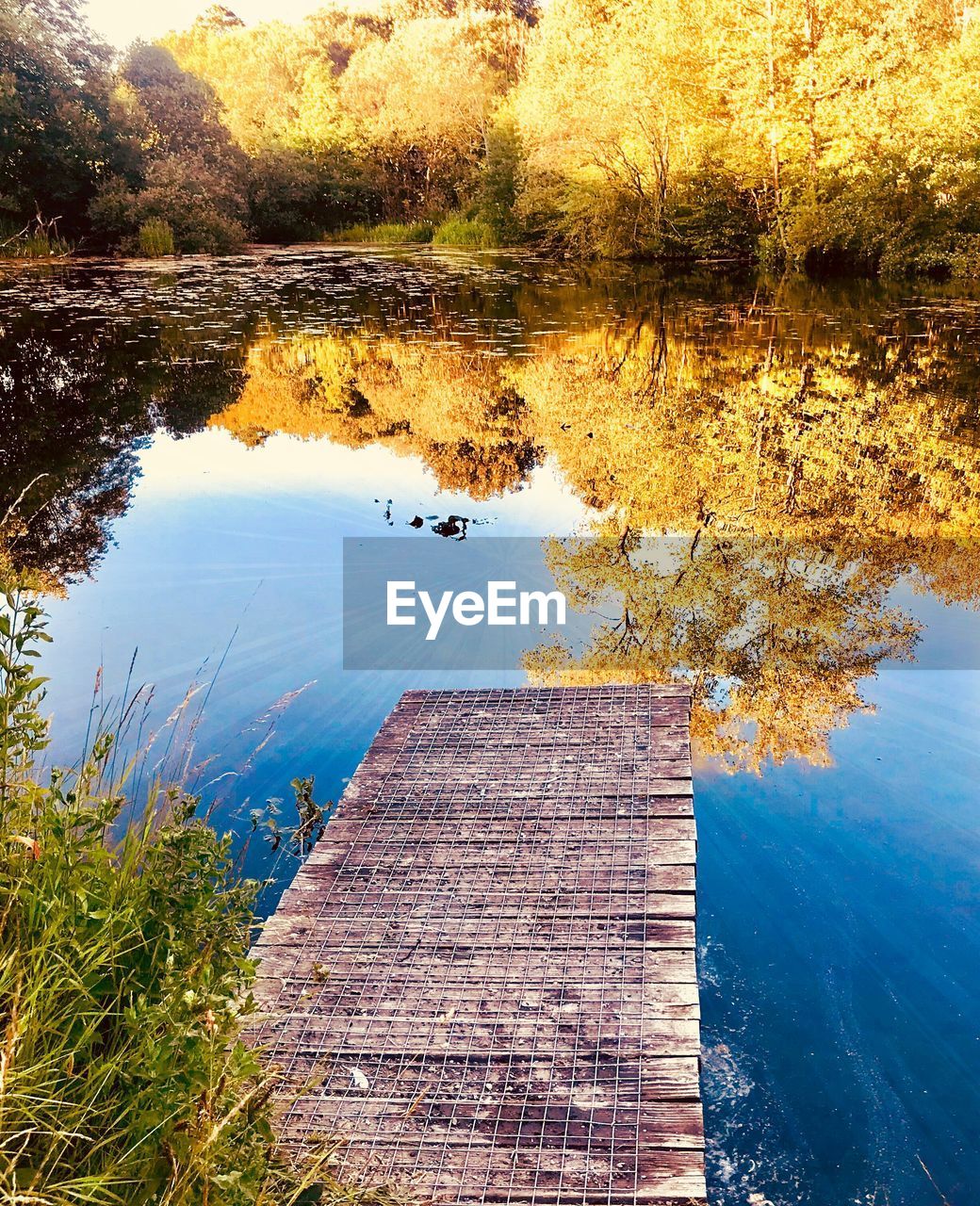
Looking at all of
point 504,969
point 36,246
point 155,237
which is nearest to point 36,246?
point 36,246

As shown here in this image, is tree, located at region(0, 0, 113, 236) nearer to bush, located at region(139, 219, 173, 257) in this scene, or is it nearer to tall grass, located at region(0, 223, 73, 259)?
tall grass, located at region(0, 223, 73, 259)

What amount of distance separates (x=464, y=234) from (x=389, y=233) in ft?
12.5

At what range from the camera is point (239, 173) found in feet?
108

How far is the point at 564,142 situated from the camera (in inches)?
1019

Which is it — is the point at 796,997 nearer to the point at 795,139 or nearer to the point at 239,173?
the point at 795,139

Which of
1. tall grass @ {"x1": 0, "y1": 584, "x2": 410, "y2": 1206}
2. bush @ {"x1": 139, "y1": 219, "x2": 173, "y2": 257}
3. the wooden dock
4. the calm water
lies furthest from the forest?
tall grass @ {"x1": 0, "y1": 584, "x2": 410, "y2": 1206}

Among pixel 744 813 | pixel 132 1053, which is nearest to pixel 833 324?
pixel 744 813

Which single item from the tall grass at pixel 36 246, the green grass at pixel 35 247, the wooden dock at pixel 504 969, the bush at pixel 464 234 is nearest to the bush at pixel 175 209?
the tall grass at pixel 36 246

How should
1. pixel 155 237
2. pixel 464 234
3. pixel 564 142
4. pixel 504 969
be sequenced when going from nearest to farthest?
pixel 504 969
pixel 564 142
pixel 155 237
pixel 464 234

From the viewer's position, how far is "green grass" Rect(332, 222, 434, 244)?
115ft

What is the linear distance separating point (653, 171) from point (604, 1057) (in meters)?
25.3

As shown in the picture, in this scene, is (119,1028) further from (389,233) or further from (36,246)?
(389,233)

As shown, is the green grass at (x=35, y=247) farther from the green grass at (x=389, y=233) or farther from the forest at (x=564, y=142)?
the green grass at (x=389, y=233)

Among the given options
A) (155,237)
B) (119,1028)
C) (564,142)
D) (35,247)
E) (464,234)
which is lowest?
(119,1028)
